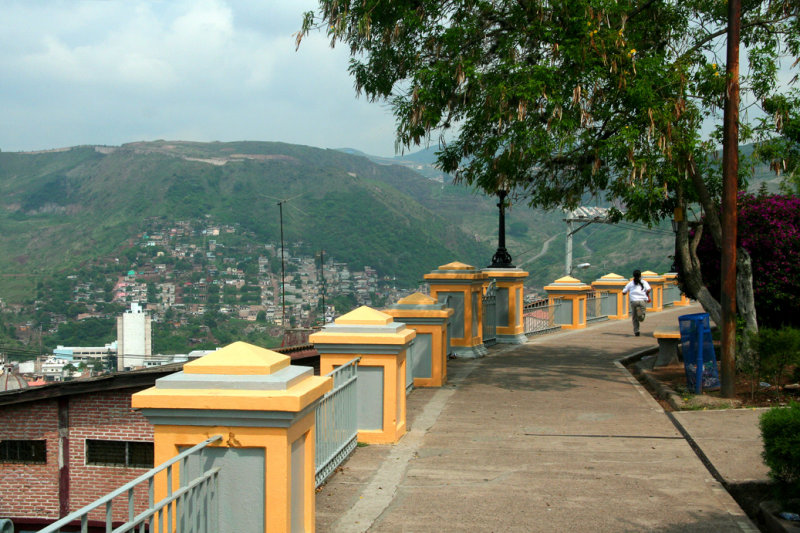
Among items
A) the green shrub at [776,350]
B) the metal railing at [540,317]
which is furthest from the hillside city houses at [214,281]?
the green shrub at [776,350]

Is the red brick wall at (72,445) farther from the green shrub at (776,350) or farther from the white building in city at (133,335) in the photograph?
the white building in city at (133,335)

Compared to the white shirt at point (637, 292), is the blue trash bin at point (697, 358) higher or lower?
lower

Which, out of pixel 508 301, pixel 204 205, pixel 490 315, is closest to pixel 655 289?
pixel 508 301

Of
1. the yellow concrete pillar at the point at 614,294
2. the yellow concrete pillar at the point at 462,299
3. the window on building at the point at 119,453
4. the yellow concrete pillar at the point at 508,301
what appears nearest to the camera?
the yellow concrete pillar at the point at 462,299

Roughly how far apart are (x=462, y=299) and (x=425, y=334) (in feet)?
11.1

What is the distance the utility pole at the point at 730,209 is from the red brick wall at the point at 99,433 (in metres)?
15.1

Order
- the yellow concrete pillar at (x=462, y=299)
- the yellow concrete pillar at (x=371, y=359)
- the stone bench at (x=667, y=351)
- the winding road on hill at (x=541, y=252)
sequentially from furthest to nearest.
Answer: the winding road on hill at (x=541, y=252)
the yellow concrete pillar at (x=462, y=299)
the stone bench at (x=667, y=351)
the yellow concrete pillar at (x=371, y=359)

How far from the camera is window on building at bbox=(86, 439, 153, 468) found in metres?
22.1

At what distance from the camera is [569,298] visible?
75.2ft

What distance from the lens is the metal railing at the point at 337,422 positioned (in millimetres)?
6523

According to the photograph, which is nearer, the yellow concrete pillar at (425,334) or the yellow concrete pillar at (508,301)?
the yellow concrete pillar at (425,334)

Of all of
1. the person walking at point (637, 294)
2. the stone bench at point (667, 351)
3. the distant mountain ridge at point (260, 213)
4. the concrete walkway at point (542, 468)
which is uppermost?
the distant mountain ridge at point (260, 213)

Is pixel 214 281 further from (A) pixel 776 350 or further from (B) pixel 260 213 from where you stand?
(A) pixel 776 350

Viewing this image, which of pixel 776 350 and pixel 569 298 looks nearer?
pixel 776 350
